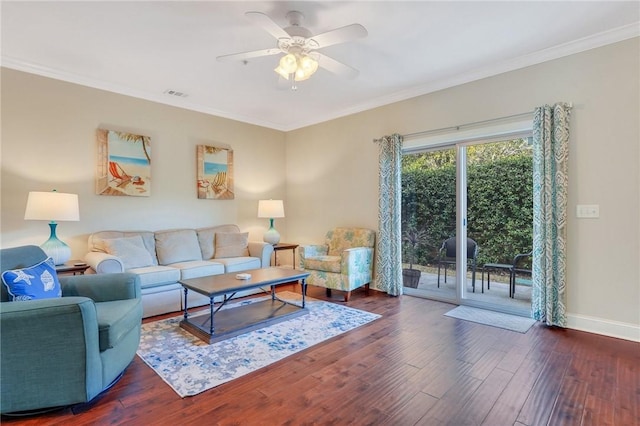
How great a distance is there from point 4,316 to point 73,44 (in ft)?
8.58

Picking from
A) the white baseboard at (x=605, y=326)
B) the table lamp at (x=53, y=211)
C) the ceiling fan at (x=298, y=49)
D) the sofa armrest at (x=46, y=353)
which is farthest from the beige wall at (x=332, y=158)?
the sofa armrest at (x=46, y=353)

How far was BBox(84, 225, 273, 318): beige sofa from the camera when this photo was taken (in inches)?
138

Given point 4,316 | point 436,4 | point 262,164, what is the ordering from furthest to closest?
1. point 262,164
2. point 436,4
3. point 4,316

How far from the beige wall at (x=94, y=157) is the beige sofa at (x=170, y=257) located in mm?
305

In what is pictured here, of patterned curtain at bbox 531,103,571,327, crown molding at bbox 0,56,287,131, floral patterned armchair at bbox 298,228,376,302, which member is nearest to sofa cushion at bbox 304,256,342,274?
floral patterned armchair at bbox 298,228,376,302

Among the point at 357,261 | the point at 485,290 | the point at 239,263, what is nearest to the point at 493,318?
the point at 485,290

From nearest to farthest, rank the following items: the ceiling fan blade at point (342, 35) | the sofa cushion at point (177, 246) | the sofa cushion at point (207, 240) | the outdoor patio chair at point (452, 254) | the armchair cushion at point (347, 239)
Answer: the ceiling fan blade at point (342, 35) → the outdoor patio chair at point (452, 254) → the sofa cushion at point (177, 246) → the sofa cushion at point (207, 240) → the armchair cushion at point (347, 239)

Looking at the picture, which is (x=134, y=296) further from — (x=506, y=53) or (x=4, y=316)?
(x=506, y=53)

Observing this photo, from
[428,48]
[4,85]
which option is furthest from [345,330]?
[4,85]

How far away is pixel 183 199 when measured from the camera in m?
4.72

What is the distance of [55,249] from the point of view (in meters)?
3.24

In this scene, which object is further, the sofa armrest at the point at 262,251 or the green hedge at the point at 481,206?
the sofa armrest at the point at 262,251

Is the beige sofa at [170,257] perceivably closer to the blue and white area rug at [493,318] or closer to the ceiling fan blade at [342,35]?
the blue and white area rug at [493,318]

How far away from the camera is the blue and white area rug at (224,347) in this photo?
2277 millimetres
